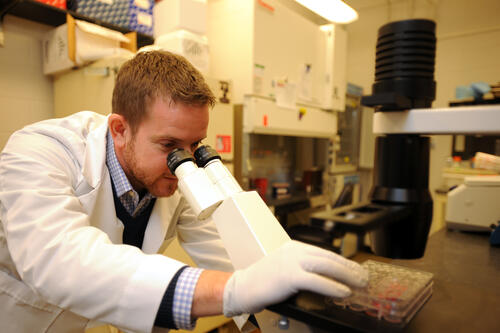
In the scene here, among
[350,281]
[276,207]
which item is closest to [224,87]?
[276,207]

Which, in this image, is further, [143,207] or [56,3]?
[56,3]

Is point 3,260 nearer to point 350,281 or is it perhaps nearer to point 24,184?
point 24,184

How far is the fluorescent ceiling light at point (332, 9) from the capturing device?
2.03 feet

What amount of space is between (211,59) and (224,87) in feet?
1.75

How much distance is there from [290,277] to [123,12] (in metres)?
2.09

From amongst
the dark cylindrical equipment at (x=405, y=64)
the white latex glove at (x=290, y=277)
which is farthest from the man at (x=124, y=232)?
the dark cylindrical equipment at (x=405, y=64)

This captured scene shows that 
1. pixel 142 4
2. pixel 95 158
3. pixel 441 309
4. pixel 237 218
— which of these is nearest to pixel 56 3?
pixel 142 4

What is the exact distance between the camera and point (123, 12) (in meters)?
2.02

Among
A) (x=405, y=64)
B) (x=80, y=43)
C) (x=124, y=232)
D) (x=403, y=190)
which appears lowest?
(x=124, y=232)

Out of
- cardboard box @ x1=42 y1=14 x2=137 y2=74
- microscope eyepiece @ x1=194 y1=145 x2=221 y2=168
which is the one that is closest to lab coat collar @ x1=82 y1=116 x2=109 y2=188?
microscope eyepiece @ x1=194 y1=145 x2=221 y2=168

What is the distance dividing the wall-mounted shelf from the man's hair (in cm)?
129

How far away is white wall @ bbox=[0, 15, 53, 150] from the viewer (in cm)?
198

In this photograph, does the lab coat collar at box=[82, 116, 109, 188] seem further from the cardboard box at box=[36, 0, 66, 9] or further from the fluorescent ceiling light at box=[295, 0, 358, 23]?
the cardboard box at box=[36, 0, 66, 9]

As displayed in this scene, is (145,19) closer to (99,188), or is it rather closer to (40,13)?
(40,13)
